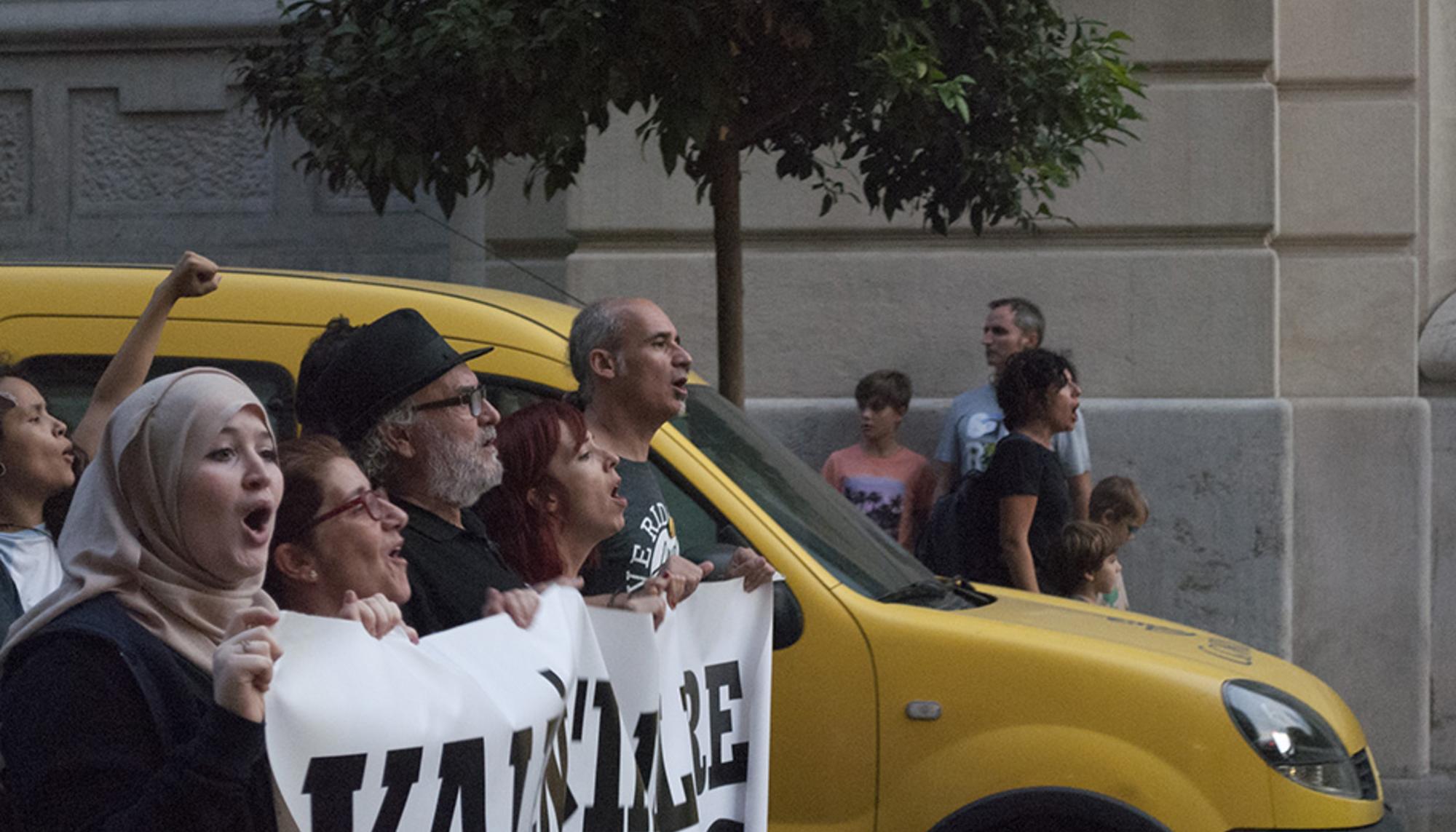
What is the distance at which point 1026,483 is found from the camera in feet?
19.3

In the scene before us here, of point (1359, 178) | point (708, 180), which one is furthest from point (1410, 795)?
point (708, 180)

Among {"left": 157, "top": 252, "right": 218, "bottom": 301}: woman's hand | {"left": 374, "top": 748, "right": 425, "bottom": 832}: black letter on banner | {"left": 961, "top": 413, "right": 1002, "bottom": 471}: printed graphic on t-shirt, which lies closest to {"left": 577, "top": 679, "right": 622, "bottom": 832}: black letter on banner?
{"left": 374, "top": 748, "right": 425, "bottom": 832}: black letter on banner

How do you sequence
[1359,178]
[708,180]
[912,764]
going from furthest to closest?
1. [1359,178]
2. [708,180]
3. [912,764]

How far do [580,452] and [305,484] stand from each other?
829mm

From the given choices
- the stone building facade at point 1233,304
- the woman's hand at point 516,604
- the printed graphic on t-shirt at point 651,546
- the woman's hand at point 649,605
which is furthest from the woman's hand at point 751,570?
the stone building facade at point 1233,304

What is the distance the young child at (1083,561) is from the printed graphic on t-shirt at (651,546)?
7.22 ft

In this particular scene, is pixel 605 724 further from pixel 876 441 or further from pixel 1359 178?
pixel 1359 178

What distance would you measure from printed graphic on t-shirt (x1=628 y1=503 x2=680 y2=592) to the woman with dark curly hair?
7.08 ft

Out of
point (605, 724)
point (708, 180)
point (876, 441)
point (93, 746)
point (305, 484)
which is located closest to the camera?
point (93, 746)

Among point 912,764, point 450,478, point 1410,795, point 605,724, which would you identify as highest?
point 450,478

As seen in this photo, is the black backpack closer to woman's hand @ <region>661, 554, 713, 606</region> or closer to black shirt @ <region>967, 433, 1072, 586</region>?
black shirt @ <region>967, 433, 1072, 586</region>

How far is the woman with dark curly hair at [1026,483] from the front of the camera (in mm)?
5879

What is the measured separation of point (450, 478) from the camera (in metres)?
3.22

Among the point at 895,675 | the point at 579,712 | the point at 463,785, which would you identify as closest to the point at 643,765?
the point at 579,712
